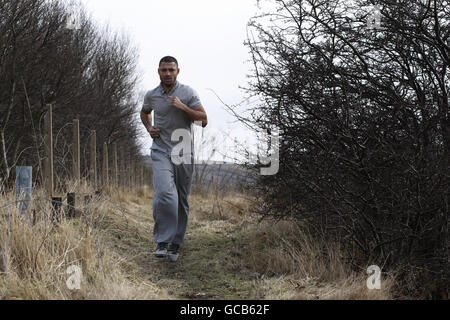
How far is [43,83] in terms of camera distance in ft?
40.4

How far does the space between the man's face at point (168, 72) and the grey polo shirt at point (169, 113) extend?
88 millimetres

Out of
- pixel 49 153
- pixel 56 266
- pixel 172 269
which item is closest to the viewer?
pixel 56 266

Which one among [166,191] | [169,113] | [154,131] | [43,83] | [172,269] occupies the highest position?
[43,83]

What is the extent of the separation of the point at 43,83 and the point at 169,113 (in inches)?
322

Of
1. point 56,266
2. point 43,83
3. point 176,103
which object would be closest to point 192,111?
point 176,103

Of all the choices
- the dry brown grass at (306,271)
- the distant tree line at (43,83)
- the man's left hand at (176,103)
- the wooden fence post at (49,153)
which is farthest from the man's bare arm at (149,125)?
the distant tree line at (43,83)

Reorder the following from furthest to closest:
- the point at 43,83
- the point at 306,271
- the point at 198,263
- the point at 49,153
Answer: the point at 43,83 → the point at 49,153 → the point at 198,263 → the point at 306,271

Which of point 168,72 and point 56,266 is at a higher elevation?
point 168,72

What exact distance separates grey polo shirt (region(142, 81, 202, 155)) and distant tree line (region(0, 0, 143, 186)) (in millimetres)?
3362

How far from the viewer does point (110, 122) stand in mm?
17516

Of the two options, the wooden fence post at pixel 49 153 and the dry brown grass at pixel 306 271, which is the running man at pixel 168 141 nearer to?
the dry brown grass at pixel 306 271

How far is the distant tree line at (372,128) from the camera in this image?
13.0 feet

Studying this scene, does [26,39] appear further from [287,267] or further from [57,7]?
[287,267]

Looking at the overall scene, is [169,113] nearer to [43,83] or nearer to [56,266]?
[56,266]
